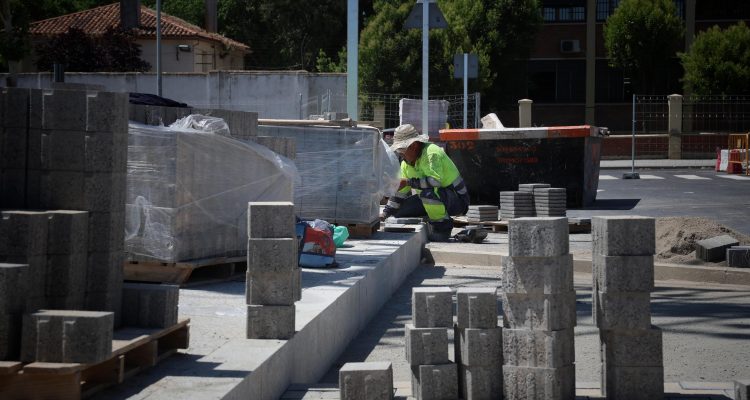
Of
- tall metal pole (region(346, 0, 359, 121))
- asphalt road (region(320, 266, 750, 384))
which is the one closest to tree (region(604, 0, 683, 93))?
tall metal pole (region(346, 0, 359, 121))

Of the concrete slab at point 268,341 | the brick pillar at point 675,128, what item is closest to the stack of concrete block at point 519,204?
the concrete slab at point 268,341

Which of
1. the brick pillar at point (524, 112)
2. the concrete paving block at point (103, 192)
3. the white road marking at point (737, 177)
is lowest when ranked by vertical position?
the concrete paving block at point (103, 192)

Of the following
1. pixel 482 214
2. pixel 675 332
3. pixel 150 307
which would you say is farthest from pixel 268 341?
pixel 482 214

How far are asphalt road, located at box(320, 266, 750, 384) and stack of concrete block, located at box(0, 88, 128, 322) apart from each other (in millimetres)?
2258

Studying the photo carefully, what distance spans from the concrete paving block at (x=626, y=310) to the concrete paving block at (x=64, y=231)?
3.05 m

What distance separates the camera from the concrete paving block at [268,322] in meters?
6.73

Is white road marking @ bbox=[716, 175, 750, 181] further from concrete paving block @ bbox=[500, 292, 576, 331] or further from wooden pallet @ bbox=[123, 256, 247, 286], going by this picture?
concrete paving block @ bbox=[500, 292, 576, 331]

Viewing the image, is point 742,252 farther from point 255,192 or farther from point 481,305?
point 481,305

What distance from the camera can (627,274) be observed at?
6418mm

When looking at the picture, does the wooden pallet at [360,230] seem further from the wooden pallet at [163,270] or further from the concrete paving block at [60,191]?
the concrete paving block at [60,191]

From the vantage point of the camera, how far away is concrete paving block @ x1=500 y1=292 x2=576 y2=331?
6281 mm

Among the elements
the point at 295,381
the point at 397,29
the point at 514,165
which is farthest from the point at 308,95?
the point at 295,381

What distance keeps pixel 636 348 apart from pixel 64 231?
337 cm

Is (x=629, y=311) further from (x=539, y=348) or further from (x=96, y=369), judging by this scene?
(x=96, y=369)
